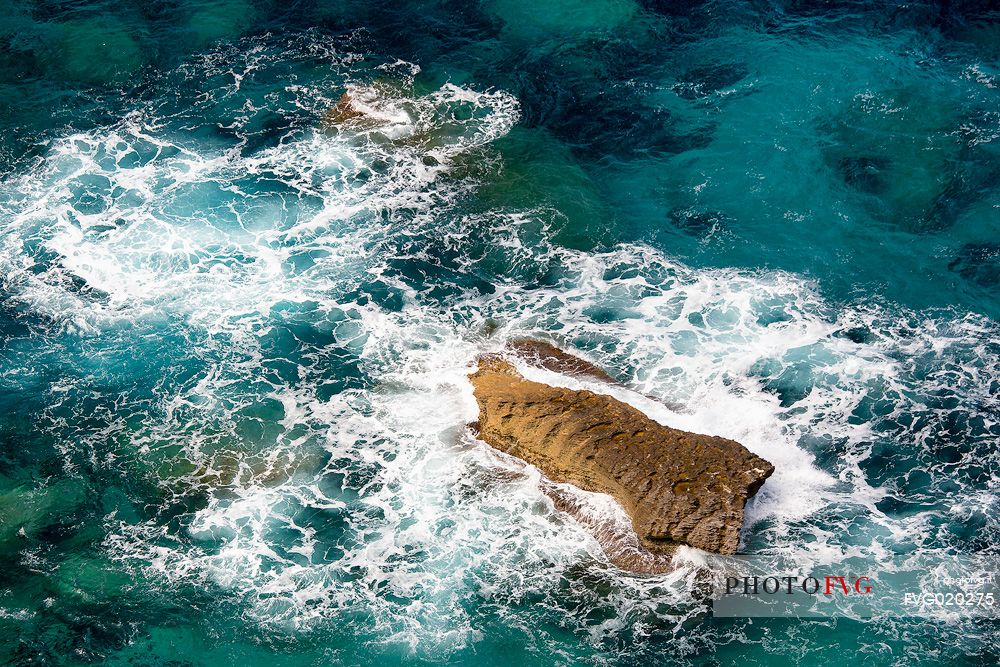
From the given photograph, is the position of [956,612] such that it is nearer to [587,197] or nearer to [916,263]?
[916,263]

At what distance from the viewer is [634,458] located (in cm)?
3497

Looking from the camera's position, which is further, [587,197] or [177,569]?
[587,197]

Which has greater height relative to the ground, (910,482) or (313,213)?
(313,213)

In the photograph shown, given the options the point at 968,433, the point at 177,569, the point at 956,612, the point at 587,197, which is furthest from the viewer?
the point at 587,197

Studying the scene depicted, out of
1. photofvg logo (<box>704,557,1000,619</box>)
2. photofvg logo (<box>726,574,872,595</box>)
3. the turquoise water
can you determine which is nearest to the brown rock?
the turquoise water

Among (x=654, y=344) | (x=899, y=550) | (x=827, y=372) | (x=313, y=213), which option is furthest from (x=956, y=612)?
(x=313, y=213)

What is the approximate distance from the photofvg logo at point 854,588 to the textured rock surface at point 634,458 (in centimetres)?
140

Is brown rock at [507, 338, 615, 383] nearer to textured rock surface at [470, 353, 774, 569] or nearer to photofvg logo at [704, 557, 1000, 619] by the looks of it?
textured rock surface at [470, 353, 774, 569]

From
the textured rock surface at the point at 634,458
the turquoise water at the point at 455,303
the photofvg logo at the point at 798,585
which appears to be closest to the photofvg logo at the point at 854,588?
the photofvg logo at the point at 798,585

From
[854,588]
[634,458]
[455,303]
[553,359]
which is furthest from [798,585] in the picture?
[455,303]

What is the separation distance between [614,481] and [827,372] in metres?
11.5

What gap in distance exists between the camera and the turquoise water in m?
32.9

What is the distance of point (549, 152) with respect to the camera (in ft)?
161

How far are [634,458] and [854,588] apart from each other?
9.11 metres
